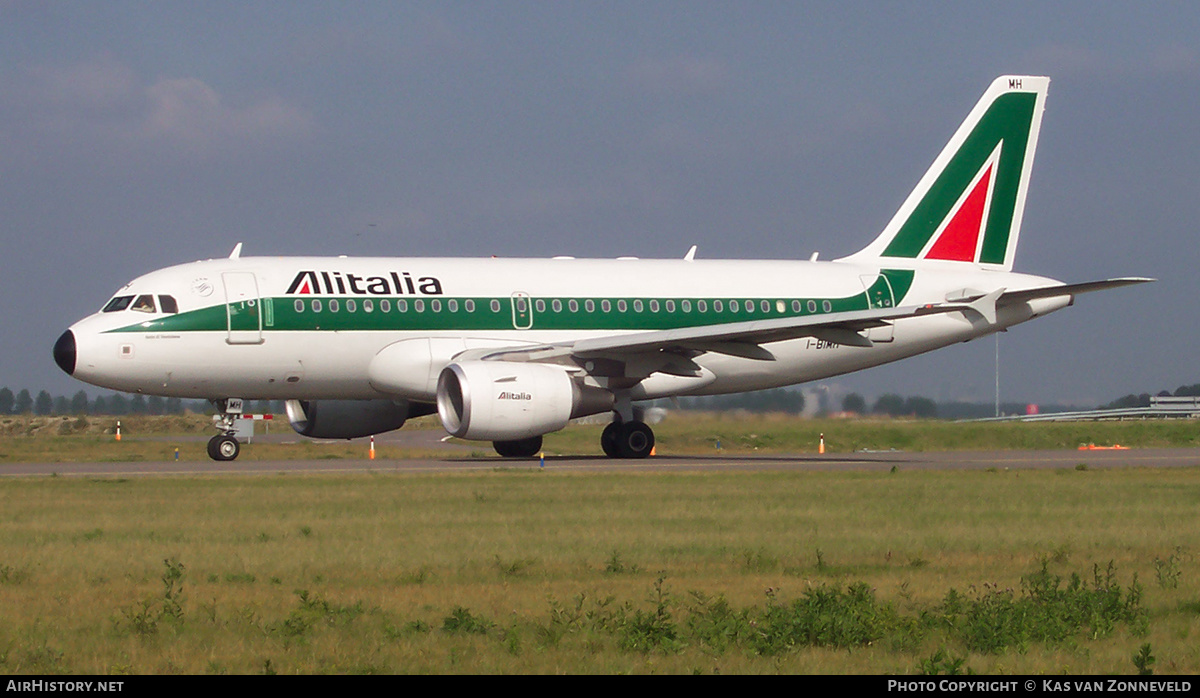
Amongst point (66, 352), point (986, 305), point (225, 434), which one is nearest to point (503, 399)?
point (225, 434)

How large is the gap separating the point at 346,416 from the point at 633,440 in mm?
6269

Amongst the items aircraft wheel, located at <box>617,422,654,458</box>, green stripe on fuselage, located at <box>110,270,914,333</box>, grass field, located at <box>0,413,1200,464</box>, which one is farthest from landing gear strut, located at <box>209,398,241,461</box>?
aircraft wheel, located at <box>617,422,654,458</box>

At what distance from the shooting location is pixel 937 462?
1076 inches

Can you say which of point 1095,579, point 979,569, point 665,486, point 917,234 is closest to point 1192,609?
point 1095,579

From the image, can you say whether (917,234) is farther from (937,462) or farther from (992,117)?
(937,462)

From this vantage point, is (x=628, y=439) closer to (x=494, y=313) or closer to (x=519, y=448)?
(x=519, y=448)

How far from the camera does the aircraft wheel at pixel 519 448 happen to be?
3027 cm

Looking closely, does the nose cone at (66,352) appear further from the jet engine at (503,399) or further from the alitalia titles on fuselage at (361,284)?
the jet engine at (503,399)

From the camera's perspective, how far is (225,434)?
27.9 meters

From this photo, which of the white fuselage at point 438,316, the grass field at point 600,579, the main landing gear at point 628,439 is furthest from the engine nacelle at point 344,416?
the grass field at point 600,579

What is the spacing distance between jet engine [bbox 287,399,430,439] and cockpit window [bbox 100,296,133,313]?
4631 millimetres

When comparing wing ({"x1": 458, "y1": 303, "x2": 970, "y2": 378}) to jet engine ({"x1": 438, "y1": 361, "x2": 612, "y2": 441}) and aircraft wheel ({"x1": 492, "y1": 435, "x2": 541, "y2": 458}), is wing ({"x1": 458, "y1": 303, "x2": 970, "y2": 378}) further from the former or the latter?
aircraft wheel ({"x1": 492, "y1": 435, "x2": 541, "y2": 458})
